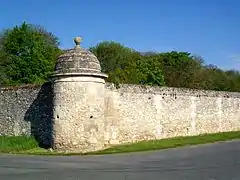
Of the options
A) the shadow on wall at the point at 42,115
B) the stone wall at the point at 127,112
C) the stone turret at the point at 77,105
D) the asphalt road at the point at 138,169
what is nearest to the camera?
the asphalt road at the point at 138,169

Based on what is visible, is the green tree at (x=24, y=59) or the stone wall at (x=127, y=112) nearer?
the stone wall at (x=127, y=112)

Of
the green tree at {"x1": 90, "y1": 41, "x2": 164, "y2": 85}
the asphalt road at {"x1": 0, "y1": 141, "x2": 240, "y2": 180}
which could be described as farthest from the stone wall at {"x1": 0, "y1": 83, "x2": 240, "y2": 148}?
the green tree at {"x1": 90, "y1": 41, "x2": 164, "y2": 85}

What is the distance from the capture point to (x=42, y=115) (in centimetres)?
2548

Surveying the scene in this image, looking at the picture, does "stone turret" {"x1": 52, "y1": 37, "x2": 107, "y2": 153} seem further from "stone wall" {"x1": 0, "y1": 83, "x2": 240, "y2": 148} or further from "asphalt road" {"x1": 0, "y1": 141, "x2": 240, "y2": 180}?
"asphalt road" {"x1": 0, "y1": 141, "x2": 240, "y2": 180}

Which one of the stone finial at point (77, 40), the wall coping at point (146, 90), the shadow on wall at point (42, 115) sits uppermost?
→ the stone finial at point (77, 40)

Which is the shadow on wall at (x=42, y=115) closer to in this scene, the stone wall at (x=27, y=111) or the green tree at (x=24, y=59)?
the stone wall at (x=27, y=111)

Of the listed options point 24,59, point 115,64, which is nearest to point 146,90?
point 24,59

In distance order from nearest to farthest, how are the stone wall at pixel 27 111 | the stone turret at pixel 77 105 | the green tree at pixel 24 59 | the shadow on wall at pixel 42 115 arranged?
1. the stone turret at pixel 77 105
2. the shadow on wall at pixel 42 115
3. the stone wall at pixel 27 111
4. the green tree at pixel 24 59

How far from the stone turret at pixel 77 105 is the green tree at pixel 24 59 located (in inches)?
865

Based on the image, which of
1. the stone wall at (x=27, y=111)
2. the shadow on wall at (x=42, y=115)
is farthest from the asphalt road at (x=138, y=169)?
the stone wall at (x=27, y=111)

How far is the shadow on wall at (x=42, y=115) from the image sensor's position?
81.3 feet

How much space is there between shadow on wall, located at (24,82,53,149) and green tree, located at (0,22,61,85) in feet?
60.9

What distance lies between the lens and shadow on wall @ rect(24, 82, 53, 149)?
81.3ft

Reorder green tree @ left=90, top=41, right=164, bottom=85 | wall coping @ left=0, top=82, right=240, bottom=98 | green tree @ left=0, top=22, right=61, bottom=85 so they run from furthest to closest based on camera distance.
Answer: green tree @ left=90, top=41, right=164, bottom=85 < green tree @ left=0, top=22, right=61, bottom=85 < wall coping @ left=0, top=82, right=240, bottom=98
